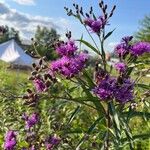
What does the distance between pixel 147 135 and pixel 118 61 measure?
1.97ft

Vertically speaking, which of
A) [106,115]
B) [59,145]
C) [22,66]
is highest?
[106,115]

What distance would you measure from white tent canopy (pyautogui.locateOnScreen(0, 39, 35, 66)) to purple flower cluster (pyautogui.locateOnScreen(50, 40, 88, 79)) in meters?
34.4

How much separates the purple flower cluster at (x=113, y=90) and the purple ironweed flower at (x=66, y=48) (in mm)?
332

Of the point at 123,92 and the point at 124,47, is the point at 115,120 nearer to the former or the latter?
the point at 123,92

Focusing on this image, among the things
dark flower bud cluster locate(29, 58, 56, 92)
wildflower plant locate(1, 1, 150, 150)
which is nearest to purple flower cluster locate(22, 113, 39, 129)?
wildflower plant locate(1, 1, 150, 150)

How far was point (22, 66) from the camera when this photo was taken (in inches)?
1480

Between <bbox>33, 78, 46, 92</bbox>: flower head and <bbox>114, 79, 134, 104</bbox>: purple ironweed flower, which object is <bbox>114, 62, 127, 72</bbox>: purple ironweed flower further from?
<bbox>33, 78, 46, 92</bbox>: flower head

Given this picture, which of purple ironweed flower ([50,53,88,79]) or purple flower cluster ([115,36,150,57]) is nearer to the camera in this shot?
purple ironweed flower ([50,53,88,79])

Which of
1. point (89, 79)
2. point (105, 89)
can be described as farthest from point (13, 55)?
Result: point (105, 89)

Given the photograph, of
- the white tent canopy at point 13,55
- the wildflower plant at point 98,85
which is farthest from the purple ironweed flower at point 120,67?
the white tent canopy at point 13,55

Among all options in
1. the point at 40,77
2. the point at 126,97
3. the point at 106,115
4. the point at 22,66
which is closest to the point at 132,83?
the point at 126,97

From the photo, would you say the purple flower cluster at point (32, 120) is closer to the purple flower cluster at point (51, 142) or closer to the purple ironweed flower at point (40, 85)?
the purple flower cluster at point (51, 142)

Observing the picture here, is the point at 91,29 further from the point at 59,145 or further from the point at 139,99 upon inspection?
the point at 59,145

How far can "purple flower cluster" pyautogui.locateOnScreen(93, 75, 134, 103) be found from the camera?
10.0 feet
